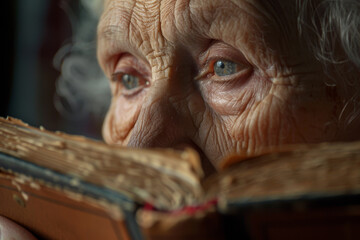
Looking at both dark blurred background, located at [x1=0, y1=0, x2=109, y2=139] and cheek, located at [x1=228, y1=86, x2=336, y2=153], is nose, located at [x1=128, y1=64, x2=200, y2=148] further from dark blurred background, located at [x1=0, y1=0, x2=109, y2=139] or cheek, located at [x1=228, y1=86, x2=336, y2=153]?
dark blurred background, located at [x1=0, y1=0, x2=109, y2=139]

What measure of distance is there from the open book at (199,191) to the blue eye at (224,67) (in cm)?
55

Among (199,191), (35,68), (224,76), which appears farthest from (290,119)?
(35,68)

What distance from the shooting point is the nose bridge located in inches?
42.3

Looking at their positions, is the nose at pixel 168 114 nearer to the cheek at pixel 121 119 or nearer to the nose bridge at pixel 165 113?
the nose bridge at pixel 165 113

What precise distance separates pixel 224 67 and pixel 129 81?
399mm

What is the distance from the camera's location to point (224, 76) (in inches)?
42.9

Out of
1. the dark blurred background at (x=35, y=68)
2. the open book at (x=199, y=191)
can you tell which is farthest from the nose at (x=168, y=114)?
the dark blurred background at (x=35, y=68)

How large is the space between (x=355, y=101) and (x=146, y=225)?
72 centimetres

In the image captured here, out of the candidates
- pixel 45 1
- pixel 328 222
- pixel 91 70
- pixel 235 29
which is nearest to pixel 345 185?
pixel 328 222

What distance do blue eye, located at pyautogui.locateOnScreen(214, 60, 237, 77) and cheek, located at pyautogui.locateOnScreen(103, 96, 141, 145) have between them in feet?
1.02

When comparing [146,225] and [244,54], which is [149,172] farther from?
[244,54]

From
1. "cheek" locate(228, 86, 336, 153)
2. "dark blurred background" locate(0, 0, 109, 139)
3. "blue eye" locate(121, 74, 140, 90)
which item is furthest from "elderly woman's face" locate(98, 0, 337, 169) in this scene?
"dark blurred background" locate(0, 0, 109, 139)

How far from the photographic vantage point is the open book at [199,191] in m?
0.47

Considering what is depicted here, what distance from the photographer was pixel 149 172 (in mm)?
532
